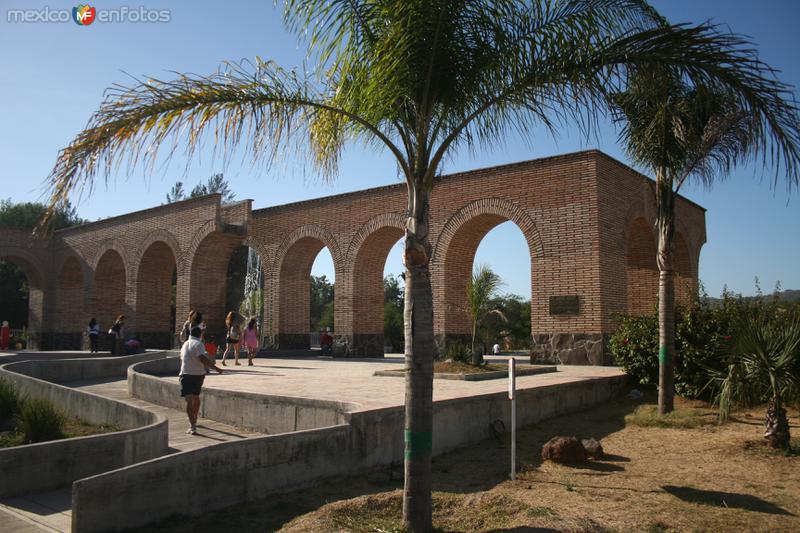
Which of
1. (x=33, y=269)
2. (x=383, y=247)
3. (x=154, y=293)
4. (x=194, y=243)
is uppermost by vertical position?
(x=194, y=243)

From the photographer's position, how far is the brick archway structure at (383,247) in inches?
571

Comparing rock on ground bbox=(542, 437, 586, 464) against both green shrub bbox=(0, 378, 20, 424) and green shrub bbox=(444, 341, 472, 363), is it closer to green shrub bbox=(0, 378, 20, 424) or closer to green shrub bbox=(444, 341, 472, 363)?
green shrub bbox=(444, 341, 472, 363)

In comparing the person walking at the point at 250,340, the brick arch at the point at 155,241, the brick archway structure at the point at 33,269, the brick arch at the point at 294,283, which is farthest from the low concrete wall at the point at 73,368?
the brick archway structure at the point at 33,269

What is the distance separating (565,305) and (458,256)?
12.3 ft

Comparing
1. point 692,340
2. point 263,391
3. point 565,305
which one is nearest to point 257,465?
point 263,391

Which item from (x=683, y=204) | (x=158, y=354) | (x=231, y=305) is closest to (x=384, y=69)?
(x=158, y=354)

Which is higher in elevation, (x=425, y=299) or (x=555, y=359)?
(x=425, y=299)

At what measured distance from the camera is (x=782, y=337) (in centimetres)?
700

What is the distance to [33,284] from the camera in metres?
29.2

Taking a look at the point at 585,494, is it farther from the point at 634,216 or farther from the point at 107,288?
the point at 107,288

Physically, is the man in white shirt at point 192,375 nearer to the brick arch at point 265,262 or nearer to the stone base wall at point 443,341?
the stone base wall at point 443,341

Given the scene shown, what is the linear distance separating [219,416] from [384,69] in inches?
236

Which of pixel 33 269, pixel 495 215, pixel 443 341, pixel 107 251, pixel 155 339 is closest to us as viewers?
pixel 495 215

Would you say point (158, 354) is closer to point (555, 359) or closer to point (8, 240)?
point (555, 359)
